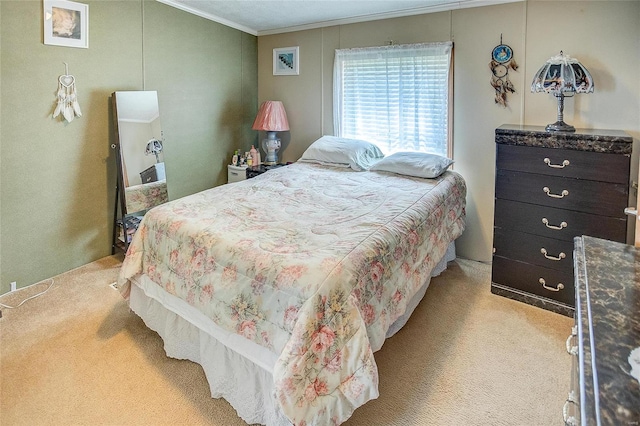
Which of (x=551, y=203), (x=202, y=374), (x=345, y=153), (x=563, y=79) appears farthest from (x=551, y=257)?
(x=202, y=374)

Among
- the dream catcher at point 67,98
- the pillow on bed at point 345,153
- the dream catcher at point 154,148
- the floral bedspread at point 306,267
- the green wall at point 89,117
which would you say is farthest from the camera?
the pillow on bed at point 345,153

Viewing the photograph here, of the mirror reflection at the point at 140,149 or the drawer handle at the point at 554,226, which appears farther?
the mirror reflection at the point at 140,149

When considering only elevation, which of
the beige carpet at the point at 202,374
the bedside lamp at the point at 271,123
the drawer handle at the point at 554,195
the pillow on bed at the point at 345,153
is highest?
the bedside lamp at the point at 271,123

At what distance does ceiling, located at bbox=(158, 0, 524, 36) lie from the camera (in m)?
3.33

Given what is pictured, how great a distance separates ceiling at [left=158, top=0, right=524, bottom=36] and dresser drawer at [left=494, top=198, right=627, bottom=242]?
5.44 feet

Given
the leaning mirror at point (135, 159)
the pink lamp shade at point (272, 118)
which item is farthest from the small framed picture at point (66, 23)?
the pink lamp shade at point (272, 118)

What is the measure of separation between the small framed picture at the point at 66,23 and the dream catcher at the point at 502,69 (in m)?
3.20

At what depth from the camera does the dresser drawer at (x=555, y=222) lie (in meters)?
2.37

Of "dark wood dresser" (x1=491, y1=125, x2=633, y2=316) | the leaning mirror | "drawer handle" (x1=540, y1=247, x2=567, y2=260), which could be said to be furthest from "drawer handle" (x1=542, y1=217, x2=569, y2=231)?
the leaning mirror

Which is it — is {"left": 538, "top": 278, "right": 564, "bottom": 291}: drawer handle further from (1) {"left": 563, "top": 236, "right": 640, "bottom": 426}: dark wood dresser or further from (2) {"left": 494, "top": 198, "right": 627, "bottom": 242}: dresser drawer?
(1) {"left": 563, "top": 236, "right": 640, "bottom": 426}: dark wood dresser

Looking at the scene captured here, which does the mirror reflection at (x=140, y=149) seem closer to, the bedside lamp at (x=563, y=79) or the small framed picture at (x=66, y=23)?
the small framed picture at (x=66, y=23)

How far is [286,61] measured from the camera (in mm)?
4371

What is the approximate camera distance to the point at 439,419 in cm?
175

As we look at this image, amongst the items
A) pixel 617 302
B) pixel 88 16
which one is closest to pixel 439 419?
pixel 617 302
